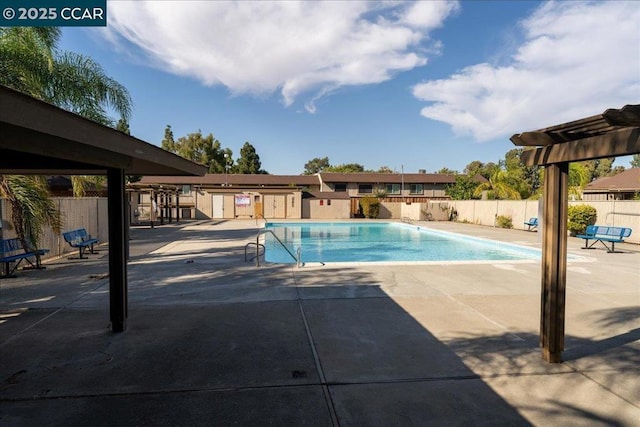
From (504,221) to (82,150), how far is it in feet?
79.8

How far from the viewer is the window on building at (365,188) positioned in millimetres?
44625

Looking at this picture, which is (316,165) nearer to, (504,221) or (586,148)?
(504,221)

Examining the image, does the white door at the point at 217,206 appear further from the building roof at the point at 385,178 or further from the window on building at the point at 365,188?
the window on building at the point at 365,188

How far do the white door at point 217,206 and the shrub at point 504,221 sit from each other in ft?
71.6

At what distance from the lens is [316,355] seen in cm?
434

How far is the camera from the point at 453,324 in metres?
5.38

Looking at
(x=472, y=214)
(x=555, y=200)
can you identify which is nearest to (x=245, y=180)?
(x=472, y=214)

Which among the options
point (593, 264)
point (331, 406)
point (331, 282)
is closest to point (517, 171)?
point (593, 264)

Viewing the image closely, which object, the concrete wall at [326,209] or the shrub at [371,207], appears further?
the shrub at [371,207]

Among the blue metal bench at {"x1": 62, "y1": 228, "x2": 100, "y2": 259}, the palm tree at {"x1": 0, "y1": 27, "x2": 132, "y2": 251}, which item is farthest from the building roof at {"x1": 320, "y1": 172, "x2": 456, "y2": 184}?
the blue metal bench at {"x1": 62, "y1": 228, "x2": 100, "y2": 259}

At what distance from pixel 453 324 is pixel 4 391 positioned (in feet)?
16.7

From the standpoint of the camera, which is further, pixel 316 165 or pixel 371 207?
pixel 316 165

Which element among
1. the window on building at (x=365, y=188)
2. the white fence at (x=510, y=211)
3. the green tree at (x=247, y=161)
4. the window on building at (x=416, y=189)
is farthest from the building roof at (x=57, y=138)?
the green tree at (x=247, y=161)

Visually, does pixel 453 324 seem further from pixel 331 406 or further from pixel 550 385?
pixel 331 406
